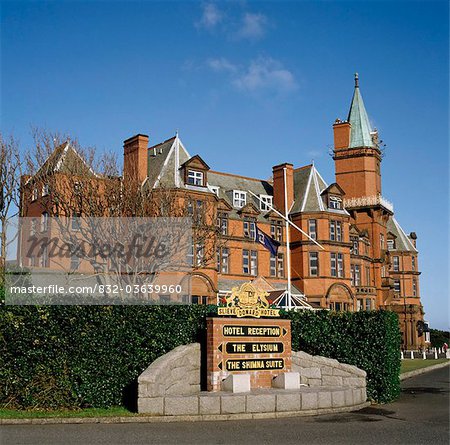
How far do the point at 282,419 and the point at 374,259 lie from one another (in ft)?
157

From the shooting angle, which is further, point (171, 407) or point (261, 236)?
point (261, 236)

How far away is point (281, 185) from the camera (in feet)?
173

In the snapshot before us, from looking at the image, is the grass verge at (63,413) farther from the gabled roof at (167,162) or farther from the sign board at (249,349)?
the gabled roof at (167,162)

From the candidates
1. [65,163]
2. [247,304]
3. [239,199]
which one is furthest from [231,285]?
[247,304]

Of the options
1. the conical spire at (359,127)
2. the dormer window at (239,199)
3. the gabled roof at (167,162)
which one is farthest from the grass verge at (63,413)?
the conical spire at (359,127)

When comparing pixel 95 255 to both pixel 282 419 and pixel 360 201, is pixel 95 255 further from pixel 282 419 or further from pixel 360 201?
pixel 360 201

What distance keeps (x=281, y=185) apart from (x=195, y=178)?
1190 cm

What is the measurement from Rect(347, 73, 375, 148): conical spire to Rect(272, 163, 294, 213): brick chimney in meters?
13.7

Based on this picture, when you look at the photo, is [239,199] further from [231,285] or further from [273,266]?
[231,285]

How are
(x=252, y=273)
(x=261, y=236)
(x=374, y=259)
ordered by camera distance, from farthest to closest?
1. (x=374, y=259)
2. (x=252, y=273)
3. (x=261, y=236)

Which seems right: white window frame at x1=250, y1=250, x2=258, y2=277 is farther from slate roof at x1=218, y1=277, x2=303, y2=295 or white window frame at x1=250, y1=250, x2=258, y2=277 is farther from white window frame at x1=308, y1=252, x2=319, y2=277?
white window frame at x1=308, y1=252, x2=319, y2=277

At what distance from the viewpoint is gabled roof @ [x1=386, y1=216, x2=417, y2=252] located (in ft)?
230

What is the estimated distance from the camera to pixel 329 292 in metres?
50.4

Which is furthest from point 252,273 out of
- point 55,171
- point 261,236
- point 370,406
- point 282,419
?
point 282,419
